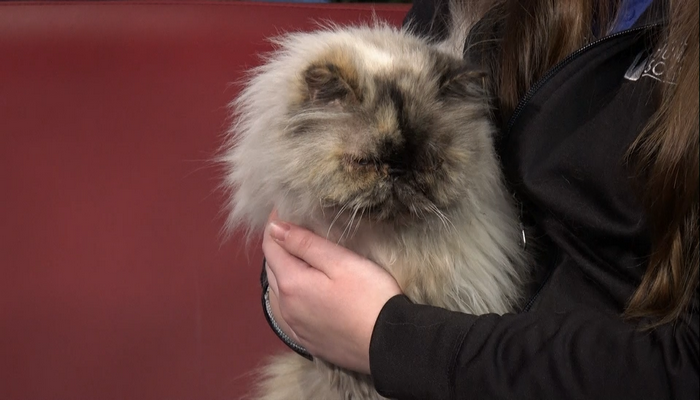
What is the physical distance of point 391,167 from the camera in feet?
2.65

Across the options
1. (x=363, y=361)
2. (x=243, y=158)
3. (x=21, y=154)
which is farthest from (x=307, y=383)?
(x=21, y=154)

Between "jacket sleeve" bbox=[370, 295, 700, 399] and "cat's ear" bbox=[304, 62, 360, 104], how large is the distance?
0.28m

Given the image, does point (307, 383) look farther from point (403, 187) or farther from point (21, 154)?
point (21, 154)

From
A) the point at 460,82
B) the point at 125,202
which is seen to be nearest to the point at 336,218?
the point at 460,82

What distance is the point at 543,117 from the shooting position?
854 millimetres

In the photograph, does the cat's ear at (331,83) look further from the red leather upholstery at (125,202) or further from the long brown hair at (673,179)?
the red leather upholstery at (125,202)

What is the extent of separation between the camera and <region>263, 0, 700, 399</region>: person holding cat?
691 millimetres

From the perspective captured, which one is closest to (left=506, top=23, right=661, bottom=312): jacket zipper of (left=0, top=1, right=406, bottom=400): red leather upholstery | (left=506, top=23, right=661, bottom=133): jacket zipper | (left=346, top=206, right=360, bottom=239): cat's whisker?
(left=506, top=23, right=661, bottom=133): jacket zipper

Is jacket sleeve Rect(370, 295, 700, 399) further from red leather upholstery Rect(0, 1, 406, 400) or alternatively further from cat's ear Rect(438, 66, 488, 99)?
red leather upholstery Rect(0, 1, 406, 400)

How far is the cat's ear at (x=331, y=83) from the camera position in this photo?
2.75 feet

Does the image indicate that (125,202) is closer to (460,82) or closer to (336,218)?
(336,218)

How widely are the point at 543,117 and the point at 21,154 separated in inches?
42.5

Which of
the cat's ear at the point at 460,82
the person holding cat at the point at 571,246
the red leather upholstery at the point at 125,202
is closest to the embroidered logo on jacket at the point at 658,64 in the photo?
the person holding cat at the point at 571,246

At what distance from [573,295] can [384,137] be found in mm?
336
